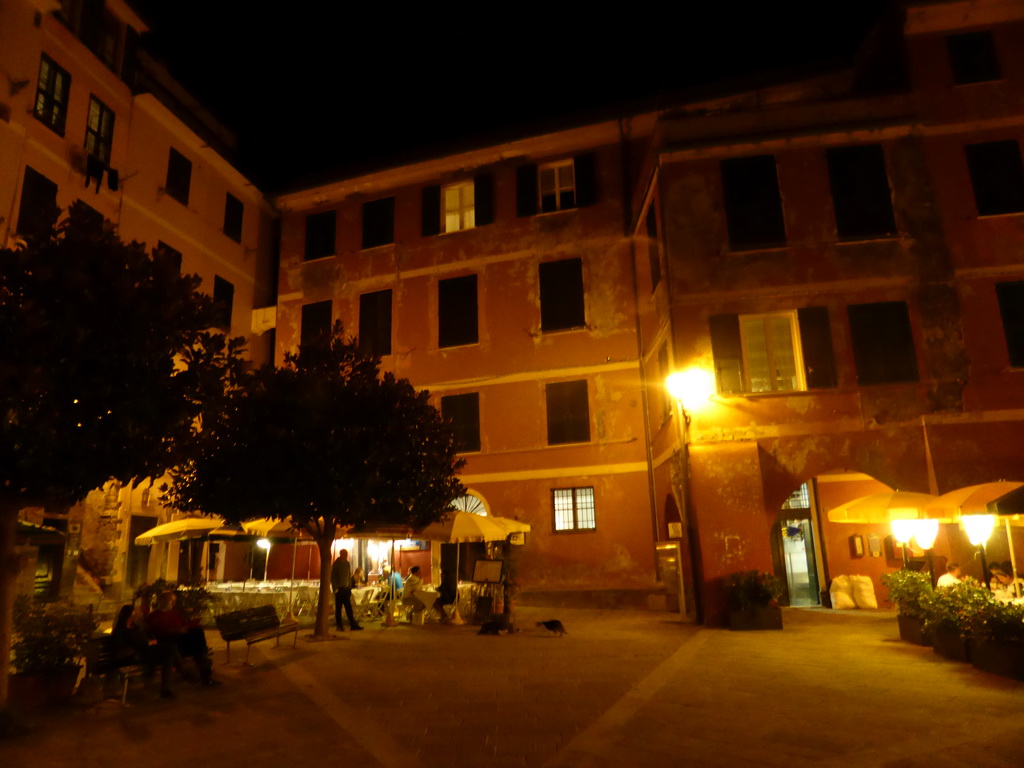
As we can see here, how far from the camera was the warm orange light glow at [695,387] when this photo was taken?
47.6 feet

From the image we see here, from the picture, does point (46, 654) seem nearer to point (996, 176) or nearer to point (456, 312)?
point (456, 312)

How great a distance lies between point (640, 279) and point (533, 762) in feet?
51.0

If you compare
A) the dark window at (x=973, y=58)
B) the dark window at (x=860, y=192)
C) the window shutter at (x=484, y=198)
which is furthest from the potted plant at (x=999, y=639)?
the window shutter at (x=484, y=198)

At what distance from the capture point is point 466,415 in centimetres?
2112

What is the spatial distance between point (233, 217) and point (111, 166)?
5.26 m

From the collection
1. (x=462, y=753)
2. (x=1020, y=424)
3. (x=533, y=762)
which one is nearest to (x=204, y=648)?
(x=462, y=753)

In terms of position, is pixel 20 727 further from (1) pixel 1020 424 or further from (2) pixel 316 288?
(2) pixel 316 288

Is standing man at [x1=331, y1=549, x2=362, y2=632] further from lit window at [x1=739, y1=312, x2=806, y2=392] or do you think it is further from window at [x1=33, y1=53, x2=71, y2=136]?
window at [x1=33, y1=53, x2=71, y2=136]

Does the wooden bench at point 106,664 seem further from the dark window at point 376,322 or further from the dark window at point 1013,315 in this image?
the dark window at point 1013,315

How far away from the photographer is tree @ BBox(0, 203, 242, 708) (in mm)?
6438

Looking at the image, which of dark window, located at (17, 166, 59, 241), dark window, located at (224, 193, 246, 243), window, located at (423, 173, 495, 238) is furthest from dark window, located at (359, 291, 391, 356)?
dark window, located at (17, 166, 59, 241)

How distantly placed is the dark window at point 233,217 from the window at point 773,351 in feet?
53.3

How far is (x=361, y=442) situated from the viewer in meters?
12.7

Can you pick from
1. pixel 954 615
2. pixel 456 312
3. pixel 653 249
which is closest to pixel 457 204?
pixel 456 312
